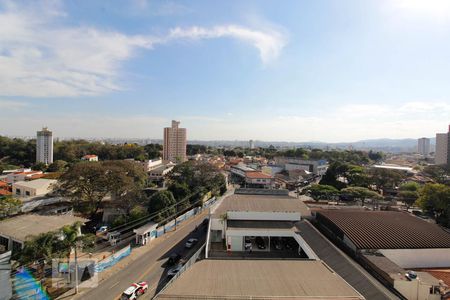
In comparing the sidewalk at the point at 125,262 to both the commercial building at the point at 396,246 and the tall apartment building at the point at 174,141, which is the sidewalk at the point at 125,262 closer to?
the commercial building at the point at 396,246

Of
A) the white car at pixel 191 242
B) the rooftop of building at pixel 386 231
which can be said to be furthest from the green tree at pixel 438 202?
the white car at pixel 191 242

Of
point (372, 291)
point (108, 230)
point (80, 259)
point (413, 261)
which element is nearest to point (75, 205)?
point (108, 230)

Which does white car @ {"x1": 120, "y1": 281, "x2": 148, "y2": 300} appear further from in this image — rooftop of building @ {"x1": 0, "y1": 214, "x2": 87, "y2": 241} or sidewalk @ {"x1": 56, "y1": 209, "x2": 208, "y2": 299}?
rooftop of building @ {"x1": 0, "y1": 214, "x2": 87, "y2": 241}

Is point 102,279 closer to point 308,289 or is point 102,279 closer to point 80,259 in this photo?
point 80,259

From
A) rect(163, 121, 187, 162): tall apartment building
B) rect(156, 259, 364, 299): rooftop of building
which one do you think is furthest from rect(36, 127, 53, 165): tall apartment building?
rect(156, 259, 364, 299): rooftop of building

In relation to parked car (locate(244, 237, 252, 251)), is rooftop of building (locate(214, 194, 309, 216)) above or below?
above
